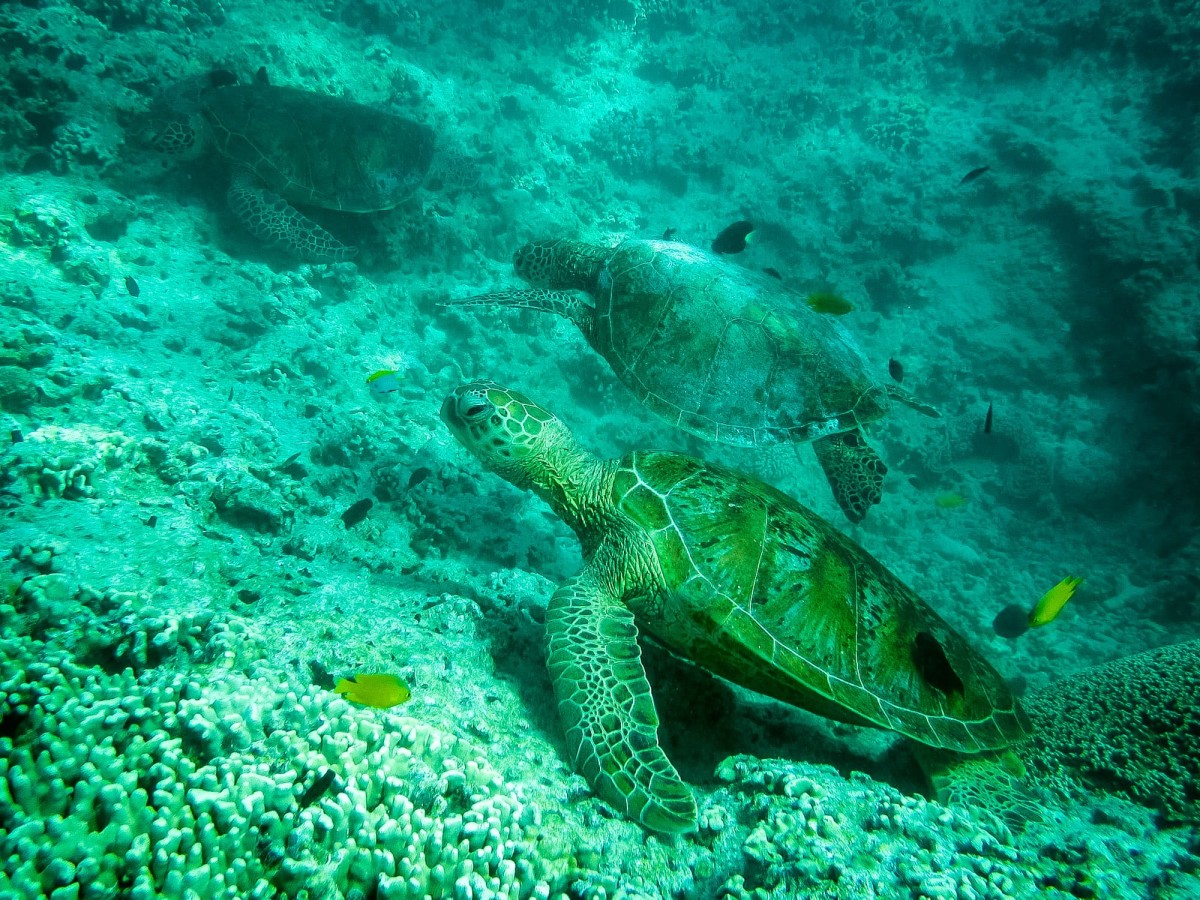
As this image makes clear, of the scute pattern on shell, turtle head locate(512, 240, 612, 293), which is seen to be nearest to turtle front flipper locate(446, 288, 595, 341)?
turtle head locate(512, 240, 612, 293)

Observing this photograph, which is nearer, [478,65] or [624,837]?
[624,837]

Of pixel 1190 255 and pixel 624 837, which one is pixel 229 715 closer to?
pixel 624 837

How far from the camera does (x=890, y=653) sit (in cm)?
303

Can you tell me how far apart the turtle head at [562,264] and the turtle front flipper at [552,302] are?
367 mm

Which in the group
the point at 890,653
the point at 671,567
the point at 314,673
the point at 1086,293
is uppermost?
the point at 1086,293

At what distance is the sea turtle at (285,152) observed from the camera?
6457 millimetres

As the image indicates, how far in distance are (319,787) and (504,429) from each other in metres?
2.34

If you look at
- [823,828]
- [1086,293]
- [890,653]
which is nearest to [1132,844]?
[890,653]

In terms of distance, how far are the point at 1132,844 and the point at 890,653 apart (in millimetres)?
1124

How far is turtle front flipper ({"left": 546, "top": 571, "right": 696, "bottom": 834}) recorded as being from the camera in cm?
228

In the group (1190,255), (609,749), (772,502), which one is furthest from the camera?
(1190,255)

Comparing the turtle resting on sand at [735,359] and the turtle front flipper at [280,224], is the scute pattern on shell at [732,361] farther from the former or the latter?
the turtle front flipper at [280,224]

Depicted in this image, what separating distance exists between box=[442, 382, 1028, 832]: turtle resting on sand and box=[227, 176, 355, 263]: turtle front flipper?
469 centimetres

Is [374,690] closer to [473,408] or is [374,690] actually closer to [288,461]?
[473,408]
